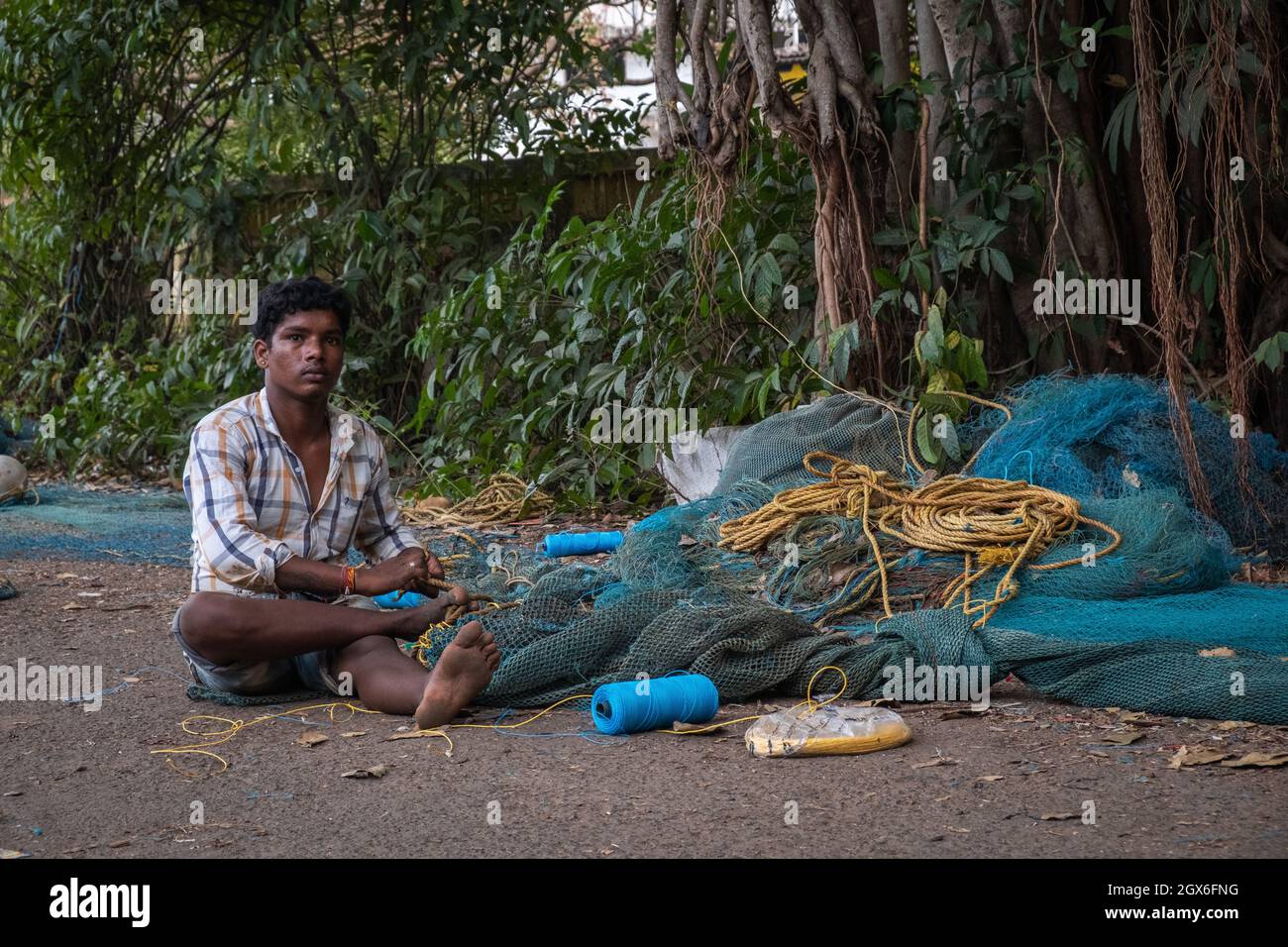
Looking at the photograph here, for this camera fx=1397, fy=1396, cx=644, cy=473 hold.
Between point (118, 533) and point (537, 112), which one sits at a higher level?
point (537, 112)

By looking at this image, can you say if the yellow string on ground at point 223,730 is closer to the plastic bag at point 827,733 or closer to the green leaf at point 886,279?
the plastic bag at point 827,733

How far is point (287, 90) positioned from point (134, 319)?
2.13 m

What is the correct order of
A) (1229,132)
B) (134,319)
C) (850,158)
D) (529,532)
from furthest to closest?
1. (134,319)
2. (529,532)
3. (850,158)
4. (1229,132)

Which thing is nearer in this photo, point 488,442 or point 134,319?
point 488,442

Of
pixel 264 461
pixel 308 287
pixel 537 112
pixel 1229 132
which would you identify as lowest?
pixel 264 461

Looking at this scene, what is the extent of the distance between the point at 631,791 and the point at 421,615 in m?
0.87

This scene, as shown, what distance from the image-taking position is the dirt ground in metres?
2.43

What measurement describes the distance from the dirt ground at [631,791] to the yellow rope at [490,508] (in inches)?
121

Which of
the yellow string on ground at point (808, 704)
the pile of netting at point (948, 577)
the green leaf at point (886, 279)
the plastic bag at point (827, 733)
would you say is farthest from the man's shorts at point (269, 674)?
the green leaf at point (886, 279)

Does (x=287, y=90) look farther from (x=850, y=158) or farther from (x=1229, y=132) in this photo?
(x=1229, y=132)

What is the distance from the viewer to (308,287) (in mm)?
3514

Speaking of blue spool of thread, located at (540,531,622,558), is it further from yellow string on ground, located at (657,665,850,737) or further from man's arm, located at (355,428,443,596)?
yellow string on ground, located at (657,665,850,737)

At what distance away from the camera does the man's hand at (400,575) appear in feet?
11.1

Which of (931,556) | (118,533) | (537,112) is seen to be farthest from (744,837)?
(537,112)
